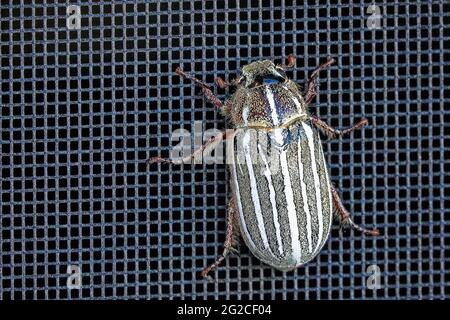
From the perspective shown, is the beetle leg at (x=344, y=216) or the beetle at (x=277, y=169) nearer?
the beetle at (x=277, y=169)

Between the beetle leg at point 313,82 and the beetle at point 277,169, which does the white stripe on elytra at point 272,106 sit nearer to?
the beetle at point 277,169

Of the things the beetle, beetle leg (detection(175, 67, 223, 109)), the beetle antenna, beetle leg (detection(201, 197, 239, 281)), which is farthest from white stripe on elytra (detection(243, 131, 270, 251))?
the beetle antenna

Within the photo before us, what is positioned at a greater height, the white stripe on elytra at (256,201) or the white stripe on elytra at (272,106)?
the white stripe on elytra at (272,106)

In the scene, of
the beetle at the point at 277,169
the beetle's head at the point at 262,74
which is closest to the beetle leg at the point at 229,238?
the beetle at the point at 277,169

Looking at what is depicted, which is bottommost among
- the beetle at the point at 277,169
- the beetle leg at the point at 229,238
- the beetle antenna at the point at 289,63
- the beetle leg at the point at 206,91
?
the beetle leg at the point at 229,238

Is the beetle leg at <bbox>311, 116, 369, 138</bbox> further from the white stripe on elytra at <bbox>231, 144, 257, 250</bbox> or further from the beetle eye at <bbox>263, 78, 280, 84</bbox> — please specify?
the white stripe on elytra at <bbox>231, 144, 257, 250</bbox>
